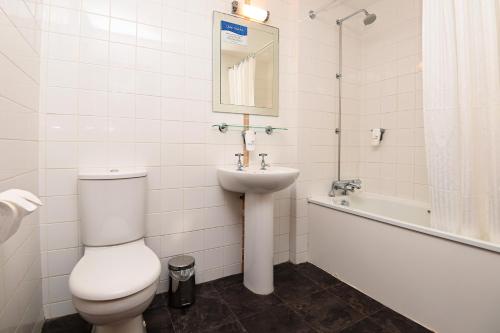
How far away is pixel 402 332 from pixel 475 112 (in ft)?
3.76

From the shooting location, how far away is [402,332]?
50.5 inches

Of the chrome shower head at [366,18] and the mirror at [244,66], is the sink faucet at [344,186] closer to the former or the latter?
the mirror at [244,66]

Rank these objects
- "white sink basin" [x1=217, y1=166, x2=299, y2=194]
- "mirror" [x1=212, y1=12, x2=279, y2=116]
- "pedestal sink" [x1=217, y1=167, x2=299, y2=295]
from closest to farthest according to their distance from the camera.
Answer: "white sink basin" [x1=217, y1=166, x2=299, y2=194]
"pedestal sink" [x1=217, y1=167, x2=299, y2=295]
"mirror" [x1=212, y1=12, x2=279, y2=116]

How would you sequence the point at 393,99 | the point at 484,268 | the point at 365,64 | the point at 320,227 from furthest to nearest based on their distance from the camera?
1. the point at 365,64
2. the point at 393,99
3. the point at 320,227
4. the point at 484,268

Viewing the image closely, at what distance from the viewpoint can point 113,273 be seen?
3.37 feet

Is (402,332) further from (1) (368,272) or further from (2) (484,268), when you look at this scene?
(2) (484,268)

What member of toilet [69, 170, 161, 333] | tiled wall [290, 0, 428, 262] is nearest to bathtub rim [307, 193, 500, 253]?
tiled wall [290, 0, 428, 262]

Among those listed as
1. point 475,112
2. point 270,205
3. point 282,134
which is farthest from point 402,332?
point 282,134

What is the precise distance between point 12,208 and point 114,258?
2.52ft

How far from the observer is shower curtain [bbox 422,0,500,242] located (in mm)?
1124

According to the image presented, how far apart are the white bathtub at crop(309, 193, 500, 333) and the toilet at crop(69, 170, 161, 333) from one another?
4.12 ft

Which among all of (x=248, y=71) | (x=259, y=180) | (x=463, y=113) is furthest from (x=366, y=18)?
(x=259, y=180)

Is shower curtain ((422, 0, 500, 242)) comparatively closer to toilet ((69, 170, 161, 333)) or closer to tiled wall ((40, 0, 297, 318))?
tiled wall ((40, 0, 297, 318))

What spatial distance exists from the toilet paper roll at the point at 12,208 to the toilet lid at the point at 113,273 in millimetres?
462
